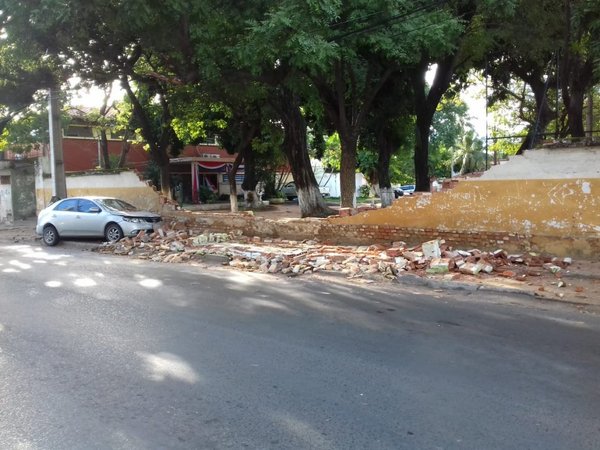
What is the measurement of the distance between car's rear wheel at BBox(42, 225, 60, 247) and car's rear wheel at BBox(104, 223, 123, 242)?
1.83 m

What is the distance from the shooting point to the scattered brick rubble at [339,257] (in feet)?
32.8

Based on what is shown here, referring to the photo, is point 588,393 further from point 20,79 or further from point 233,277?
point 20,79

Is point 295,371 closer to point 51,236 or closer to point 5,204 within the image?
point 51,236

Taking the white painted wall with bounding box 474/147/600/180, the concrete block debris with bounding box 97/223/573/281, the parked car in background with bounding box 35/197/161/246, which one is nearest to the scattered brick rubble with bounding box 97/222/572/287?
the concrete block debris with bounding box 97/223/573/281

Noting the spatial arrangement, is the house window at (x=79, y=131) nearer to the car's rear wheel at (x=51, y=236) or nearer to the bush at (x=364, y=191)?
→ the car's rear wheel at (x=51, y=236)

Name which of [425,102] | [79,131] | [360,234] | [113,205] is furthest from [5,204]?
[360,234]

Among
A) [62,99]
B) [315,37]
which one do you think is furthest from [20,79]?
[315,37]

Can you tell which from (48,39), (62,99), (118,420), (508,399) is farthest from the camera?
(62,99)

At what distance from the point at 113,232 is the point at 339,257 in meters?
7.53

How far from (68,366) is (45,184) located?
23.8m

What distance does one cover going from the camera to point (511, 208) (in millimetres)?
10961

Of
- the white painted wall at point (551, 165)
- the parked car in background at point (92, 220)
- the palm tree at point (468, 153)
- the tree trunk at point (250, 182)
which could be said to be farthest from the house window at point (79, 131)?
the palm tree at point (468, 153)

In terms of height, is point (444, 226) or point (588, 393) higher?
point (444, 226)

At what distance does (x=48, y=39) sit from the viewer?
13617 millimetres
